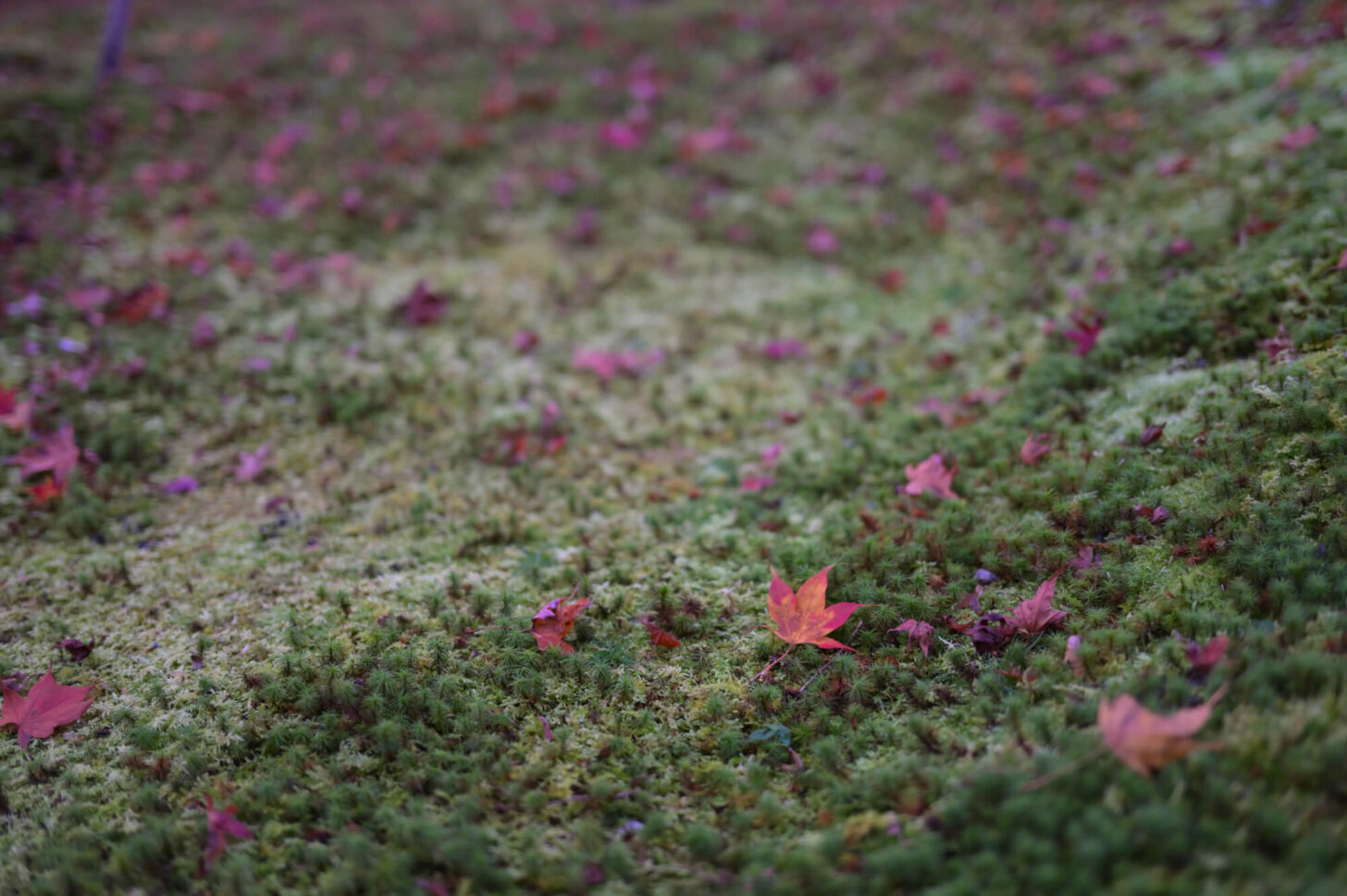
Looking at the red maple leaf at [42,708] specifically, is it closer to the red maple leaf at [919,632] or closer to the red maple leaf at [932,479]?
the red maple leaf at [919,632]

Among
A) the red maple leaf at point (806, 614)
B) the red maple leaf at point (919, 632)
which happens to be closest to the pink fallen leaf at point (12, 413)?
the red maple leaf at point (806, 614)

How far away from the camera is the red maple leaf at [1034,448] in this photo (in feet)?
13.6

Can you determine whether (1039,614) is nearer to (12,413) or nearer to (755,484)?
(755,484)

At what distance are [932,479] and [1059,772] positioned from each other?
1918 mm

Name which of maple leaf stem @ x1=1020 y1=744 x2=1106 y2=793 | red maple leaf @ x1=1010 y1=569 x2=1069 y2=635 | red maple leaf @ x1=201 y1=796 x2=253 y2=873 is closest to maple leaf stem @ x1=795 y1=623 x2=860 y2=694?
red maple leaf @ x1=1010 y1=569 x2=1069 y2=635

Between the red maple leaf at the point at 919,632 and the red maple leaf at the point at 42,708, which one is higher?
the red maple leaf at the point at 919,632

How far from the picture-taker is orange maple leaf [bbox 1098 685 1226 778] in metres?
2.41

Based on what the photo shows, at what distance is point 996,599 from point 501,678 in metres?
2.19

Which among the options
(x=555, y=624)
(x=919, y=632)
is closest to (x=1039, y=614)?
(x=919, y=632)

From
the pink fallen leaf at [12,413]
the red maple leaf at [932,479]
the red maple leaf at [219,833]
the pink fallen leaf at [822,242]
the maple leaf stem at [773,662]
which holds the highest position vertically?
the pink fallen leaf at [822,242]

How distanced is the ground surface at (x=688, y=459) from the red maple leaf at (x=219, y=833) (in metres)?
0.05

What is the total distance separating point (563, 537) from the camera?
171 inches

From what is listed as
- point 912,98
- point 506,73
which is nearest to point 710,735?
point 912,98

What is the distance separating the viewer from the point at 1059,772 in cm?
249
